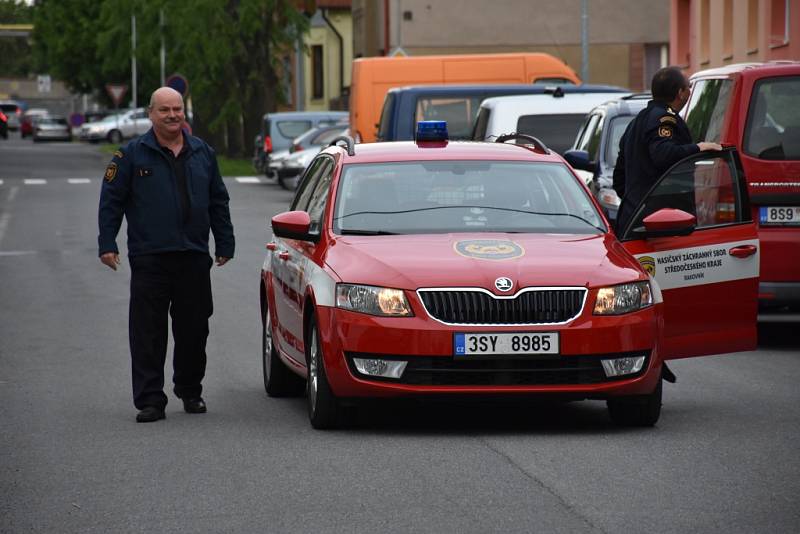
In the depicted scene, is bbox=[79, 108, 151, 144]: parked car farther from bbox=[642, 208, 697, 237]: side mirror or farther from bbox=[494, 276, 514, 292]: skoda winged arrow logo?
bbox=[494, 276, 514, 292]: skoda winged arrow logo

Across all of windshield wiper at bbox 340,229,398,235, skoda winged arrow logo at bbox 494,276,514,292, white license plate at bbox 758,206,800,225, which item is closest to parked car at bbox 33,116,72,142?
white license plate at bbox 758,206,800,225

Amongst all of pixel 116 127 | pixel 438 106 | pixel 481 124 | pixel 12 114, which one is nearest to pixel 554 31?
pixel 116 127

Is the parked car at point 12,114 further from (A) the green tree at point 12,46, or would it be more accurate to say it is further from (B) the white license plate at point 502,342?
(B) the white license plate at point 502,342

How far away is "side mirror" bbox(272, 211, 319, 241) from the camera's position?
9617mm

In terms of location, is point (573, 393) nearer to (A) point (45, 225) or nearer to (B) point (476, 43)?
(A) point (45, 225)

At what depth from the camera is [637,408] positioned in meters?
9.07

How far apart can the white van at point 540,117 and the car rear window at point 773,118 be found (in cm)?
694

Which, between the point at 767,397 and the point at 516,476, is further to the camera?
the point at 767,397

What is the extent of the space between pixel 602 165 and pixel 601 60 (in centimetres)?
4550

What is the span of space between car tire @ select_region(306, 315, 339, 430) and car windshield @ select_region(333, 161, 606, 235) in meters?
0.69

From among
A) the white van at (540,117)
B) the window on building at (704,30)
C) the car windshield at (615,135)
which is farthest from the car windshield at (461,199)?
the window on building at (704,30)

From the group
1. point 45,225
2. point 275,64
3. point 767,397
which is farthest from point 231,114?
point 767,397

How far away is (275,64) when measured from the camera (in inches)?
2307

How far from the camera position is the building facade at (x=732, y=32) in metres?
32.9
